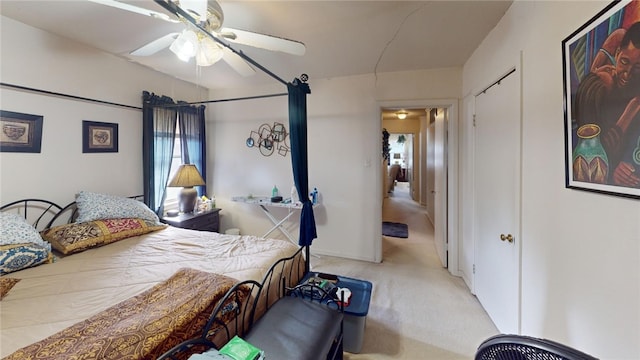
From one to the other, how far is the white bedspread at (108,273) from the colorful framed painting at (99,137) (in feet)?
3.64

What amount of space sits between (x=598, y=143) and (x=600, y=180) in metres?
0.15

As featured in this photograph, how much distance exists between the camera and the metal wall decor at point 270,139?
368 centimetres

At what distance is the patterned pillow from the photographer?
6.25ft

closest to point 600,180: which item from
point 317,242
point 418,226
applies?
point 317,242

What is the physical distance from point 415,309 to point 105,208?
3027mm

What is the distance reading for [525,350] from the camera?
656mm

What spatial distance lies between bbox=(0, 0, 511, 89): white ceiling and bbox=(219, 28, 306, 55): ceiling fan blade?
311 mm

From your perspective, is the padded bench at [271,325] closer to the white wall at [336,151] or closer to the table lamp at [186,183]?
the white wall at [336,151]

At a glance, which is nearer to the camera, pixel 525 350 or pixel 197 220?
pixel 525 350

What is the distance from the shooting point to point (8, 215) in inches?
70.1

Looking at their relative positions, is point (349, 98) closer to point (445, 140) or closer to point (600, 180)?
point (445, 140)

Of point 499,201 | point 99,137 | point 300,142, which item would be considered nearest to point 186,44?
point 300,142

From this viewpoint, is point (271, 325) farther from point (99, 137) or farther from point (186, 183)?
point (99, 137)

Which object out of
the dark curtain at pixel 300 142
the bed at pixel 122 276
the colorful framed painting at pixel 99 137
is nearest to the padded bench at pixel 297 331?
the bed at pixel 122 276
